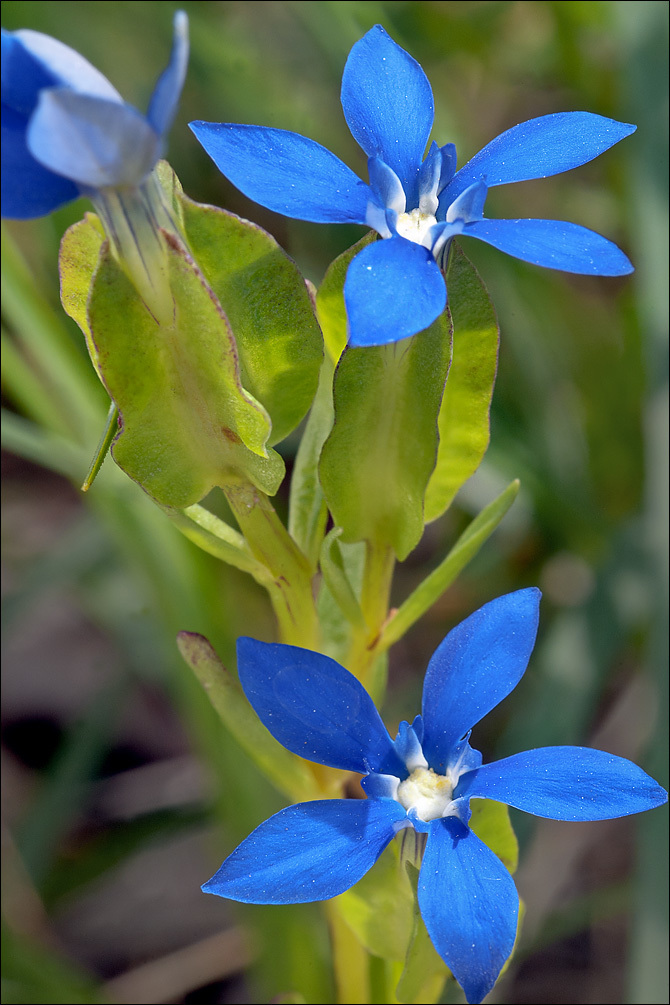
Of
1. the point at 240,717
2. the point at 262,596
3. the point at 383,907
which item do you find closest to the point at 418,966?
the point at 383,907

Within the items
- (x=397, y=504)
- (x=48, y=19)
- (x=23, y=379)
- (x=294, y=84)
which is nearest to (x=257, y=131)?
(x=397, y=504)

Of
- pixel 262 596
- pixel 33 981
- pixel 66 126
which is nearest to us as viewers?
pixel 66 126

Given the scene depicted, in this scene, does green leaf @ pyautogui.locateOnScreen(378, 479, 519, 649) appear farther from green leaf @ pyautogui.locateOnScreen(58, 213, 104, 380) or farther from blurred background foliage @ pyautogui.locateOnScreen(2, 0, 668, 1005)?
blurred background foliage @ pyautogui.locateOnScreen(2, 0, 668, 1005)

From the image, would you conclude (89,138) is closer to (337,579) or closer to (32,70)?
(32,70)

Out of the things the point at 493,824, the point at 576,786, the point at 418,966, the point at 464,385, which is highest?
the point at 464,385

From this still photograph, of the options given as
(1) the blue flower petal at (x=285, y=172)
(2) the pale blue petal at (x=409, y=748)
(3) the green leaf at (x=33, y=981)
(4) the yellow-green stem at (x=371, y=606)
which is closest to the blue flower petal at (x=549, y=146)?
(1) the blue flower petal at (x=285, y=172)

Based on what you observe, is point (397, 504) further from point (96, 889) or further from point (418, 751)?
point (96, 889)

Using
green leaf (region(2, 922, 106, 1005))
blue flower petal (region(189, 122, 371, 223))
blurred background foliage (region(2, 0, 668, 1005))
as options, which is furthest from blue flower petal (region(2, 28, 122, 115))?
green leaf (region(2, 922, 106, 1005))
